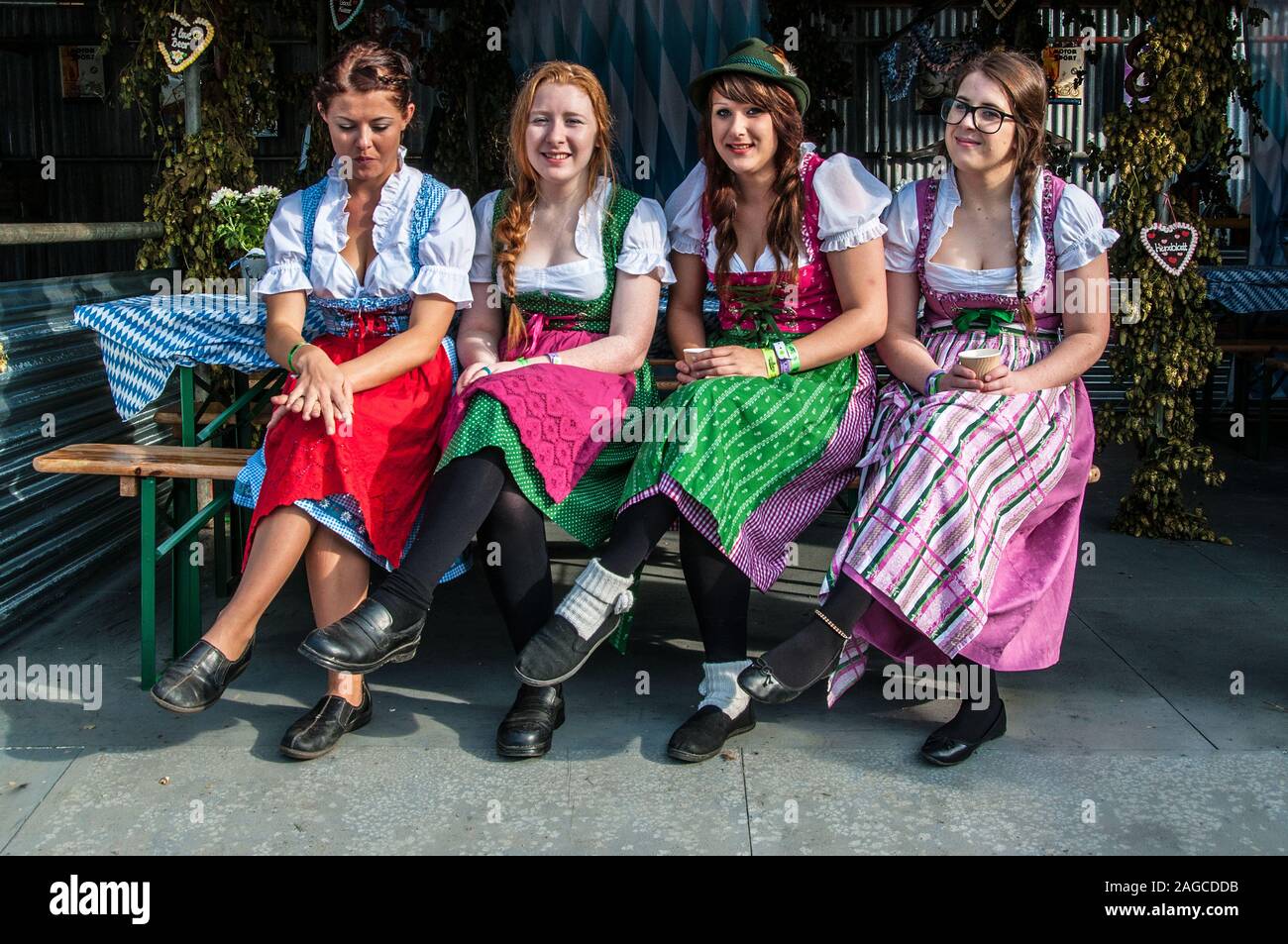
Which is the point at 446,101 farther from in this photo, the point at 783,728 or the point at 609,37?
the point at 783,728

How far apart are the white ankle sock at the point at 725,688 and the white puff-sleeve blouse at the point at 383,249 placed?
1161 mm

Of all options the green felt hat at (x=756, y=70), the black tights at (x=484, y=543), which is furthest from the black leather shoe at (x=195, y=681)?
the green felt hat at (x=756, y=70)

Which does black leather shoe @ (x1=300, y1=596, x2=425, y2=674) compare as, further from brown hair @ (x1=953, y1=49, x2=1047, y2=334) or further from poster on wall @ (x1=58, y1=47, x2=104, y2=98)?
poster on wall @ (x1=58, y1=47, x2=104, y2=98)

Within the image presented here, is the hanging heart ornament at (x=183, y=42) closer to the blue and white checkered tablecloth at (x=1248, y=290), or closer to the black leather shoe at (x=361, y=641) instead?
the black leather shoe at (x=361, y=641)

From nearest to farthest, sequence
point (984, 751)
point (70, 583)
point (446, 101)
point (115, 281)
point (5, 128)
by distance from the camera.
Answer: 1. point (984, 751)
2. point (70, 583)
3. point (115, 281)
4. point (446, 101)
5. point (5, 128)

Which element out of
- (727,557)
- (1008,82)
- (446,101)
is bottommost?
(727,557)

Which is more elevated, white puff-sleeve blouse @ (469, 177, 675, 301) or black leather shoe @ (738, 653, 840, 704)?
white puff-sleeve blouse @ (469, 177, 675, 301)

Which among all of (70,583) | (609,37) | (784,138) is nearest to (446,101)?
(609,37)

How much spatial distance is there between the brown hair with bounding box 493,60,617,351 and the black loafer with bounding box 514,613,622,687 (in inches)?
33.5

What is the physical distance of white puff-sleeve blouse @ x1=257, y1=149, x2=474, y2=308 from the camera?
3.32 m

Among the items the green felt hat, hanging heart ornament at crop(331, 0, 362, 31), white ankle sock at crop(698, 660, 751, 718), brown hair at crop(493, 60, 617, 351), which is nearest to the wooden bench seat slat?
brown hair at crop(493, 60, 617, 351)

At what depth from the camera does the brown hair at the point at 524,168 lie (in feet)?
10.9
